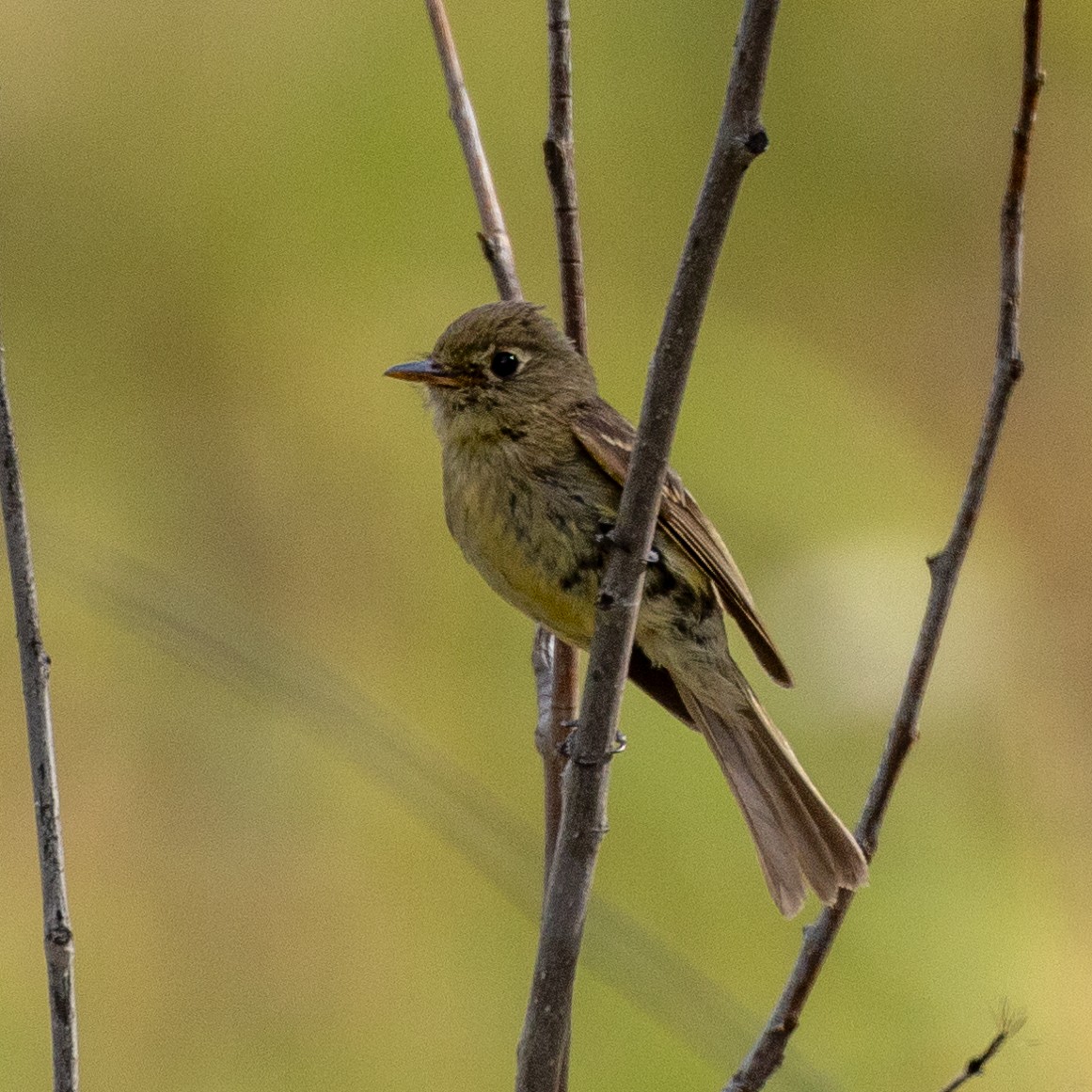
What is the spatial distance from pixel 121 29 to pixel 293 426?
1381mm

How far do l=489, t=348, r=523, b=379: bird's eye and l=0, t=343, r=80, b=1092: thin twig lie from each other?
151cm

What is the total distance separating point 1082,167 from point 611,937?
3.54m

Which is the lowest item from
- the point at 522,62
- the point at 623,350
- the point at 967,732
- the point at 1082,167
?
the point at 967,732

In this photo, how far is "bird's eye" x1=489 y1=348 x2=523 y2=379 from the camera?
11.2ft

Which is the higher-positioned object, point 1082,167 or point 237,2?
→ point 1082,167

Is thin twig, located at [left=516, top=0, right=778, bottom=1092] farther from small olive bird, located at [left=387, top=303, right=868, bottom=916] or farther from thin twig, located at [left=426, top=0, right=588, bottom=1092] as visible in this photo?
small olive bird, located at [left=387, top=303, right=868, bottom=916]

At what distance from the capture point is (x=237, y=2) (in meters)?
5.14

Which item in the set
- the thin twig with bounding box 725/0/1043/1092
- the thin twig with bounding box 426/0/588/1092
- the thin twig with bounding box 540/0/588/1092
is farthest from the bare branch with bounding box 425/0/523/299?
the thin twig with bounding box 725/0/1043/1092

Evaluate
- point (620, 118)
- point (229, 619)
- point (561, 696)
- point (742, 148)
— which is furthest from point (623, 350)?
point (742, 148)

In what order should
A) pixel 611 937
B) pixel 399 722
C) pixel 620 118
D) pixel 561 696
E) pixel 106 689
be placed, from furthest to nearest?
pixel 620 118 < pixel 106 689 < pixel 399 722 < pixel 561 696 < pixel 611 937

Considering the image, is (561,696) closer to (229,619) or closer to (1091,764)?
(229,619)

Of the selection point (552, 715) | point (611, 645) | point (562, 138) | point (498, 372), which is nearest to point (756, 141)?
point (611, 645)

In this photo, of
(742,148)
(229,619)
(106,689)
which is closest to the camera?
(742,148)

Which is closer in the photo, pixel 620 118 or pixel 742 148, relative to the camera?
pixel 742 148
